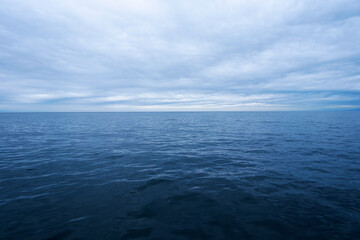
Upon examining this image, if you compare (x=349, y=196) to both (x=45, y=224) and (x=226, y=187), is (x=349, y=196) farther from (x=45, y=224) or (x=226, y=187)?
(x=45, y=224)

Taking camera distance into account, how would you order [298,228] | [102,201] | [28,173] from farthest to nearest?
[28,173] < [102,201] < [298,228]

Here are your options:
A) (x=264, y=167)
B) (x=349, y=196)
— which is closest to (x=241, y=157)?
(x=264, y=167)

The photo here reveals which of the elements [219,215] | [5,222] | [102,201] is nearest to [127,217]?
[102,201]

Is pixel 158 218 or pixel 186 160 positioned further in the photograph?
pixel 186 160

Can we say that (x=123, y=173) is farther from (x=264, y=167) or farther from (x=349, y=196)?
(x=349, y=196)

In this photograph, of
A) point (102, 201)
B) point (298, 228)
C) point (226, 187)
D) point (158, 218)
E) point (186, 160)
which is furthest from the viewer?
point (186, 160)

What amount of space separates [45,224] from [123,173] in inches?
238

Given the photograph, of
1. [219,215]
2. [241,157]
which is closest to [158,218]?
[219,215]

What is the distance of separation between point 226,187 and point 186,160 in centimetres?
657

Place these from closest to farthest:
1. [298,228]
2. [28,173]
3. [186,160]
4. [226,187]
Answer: [298,228] < [226,187] < [28,173] < [186,160]

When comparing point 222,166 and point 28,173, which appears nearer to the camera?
point 28,173

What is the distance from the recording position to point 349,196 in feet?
29.8

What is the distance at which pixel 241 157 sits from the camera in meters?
17.2

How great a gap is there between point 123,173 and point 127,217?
18.9 feet
